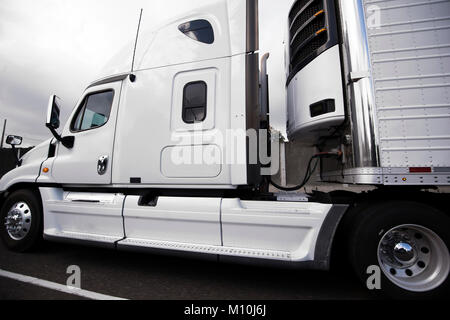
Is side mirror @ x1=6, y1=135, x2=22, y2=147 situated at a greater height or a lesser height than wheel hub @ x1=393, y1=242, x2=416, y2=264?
greater

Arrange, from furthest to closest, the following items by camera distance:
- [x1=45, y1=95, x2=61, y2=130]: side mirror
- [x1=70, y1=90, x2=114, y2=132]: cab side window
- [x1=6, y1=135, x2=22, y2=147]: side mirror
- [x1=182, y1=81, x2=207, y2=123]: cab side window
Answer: [x1=6, y1=135, x2=22, y2=147]: side mirror
[x1=70, y1=90, x2=114, y2=132]: cab side window
[x1=45, y1=95, x2=61, y2=130]: side mirror
[x1=182, y1=81, x2=207, y2=123]: cab side window

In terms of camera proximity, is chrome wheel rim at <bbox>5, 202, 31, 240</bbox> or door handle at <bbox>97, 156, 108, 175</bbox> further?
chrome wheel rim at <bbox>5, 202, 31, 240</bbox>

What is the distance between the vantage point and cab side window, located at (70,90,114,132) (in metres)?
3.00

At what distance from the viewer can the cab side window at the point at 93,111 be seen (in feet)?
9.84

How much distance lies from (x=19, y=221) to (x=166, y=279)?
2557mm

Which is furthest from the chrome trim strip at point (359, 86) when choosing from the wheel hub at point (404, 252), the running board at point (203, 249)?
the running board at point (203, 249)

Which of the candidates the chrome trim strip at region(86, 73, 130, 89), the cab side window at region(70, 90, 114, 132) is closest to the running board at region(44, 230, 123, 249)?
the cab side window at region(70, 90, 114, 132)

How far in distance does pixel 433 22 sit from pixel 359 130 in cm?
123

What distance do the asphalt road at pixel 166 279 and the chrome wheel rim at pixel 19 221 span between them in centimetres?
32

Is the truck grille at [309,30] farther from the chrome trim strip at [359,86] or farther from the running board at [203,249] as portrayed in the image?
the running board at [203,249]

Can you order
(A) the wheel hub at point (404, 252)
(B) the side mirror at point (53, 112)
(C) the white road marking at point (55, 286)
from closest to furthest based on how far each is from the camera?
(A) the wheel hub at point (404, 252)
(C) the white road marking at point (55, 286)
(B) the side mirror at point (53, 112)

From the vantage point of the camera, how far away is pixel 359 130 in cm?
195

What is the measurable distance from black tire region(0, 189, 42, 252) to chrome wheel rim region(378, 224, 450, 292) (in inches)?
175

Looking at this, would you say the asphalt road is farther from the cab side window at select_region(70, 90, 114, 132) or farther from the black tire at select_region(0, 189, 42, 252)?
the cab side window at select_region(70, 90, 114, 132)
